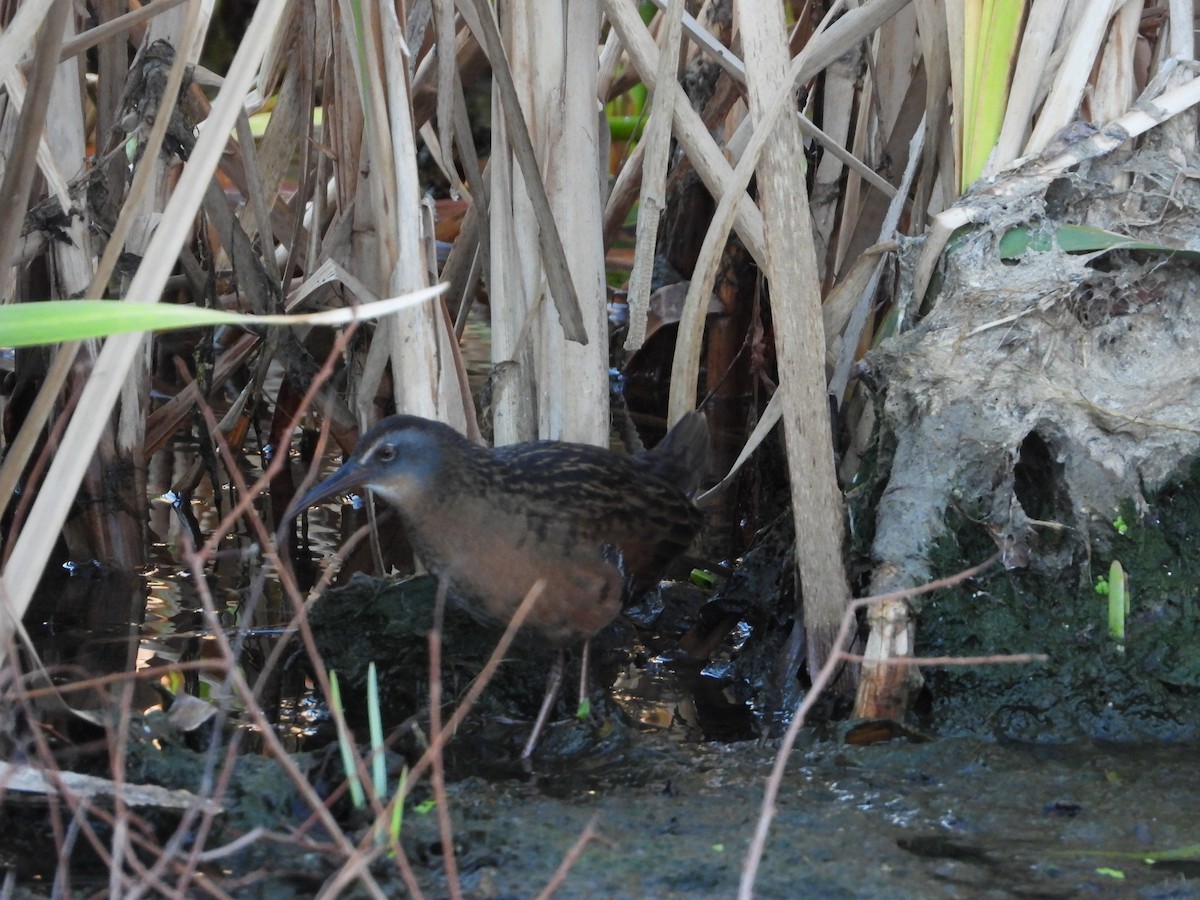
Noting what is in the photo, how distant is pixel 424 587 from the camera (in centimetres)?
332

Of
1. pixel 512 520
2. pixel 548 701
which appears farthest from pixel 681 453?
pixel 548 701

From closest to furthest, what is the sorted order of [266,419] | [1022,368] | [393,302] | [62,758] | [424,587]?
[393,302], [62,758], [1022,368], [424,587], [266,419]

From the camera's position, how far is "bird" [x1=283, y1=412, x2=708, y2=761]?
3.02 meters

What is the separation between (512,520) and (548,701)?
1.29 ft

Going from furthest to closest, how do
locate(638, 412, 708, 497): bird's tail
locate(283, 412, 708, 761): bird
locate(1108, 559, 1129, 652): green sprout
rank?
locate(638, 412, 708, 497): bird's tail < locate(283, 412, 708, 761): bird < locate(1108, 559, 1129, 652): green sprout

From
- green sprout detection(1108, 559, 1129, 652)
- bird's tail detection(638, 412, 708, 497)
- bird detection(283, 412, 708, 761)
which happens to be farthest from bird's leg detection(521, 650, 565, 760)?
green sprout detection(1108, 559, 1129, 652)

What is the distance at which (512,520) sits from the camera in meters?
3.06

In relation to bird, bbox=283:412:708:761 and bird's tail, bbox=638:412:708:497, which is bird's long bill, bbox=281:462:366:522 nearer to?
bird, bbox=283:412:708:761

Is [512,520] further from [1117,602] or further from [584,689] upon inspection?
[1117,602]

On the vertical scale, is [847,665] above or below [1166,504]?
below

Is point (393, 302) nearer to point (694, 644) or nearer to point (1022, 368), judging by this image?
point (1022, 368)

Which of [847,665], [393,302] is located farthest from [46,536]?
[847,665]

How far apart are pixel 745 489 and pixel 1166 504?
1.44 meters

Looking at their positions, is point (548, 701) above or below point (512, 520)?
below
